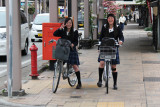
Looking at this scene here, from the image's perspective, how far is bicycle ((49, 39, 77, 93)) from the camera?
9250 millimetres

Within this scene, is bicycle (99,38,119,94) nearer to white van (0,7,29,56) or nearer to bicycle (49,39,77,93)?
bicycle (49,39,77,93)

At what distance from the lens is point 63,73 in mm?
9539

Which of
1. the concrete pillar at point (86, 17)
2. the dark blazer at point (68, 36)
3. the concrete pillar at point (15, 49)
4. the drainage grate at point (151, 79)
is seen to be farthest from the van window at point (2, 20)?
the concrete pillar at point (15, 49)

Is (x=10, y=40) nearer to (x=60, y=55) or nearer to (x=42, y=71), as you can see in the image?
(x=60, y=55)

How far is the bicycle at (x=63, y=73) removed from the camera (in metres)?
9.25

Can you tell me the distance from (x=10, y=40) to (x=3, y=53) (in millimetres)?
7395

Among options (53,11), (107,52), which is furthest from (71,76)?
(53,11)

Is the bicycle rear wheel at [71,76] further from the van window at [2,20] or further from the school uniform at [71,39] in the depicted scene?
the van window at [2,20]

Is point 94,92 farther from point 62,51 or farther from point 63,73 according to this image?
point 62,51

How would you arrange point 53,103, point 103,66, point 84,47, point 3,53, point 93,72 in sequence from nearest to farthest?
point 53,103 → point 103,66 → point 93,72 → point 3,53 → point 84,47

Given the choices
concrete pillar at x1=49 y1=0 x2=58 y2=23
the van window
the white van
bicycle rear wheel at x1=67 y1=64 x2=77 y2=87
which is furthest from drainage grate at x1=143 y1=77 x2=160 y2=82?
the van window

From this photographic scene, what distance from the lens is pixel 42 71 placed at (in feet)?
42.4

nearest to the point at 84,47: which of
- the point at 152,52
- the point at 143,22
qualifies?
the point at 152,52

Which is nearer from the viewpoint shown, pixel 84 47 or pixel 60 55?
pixel 60 55
